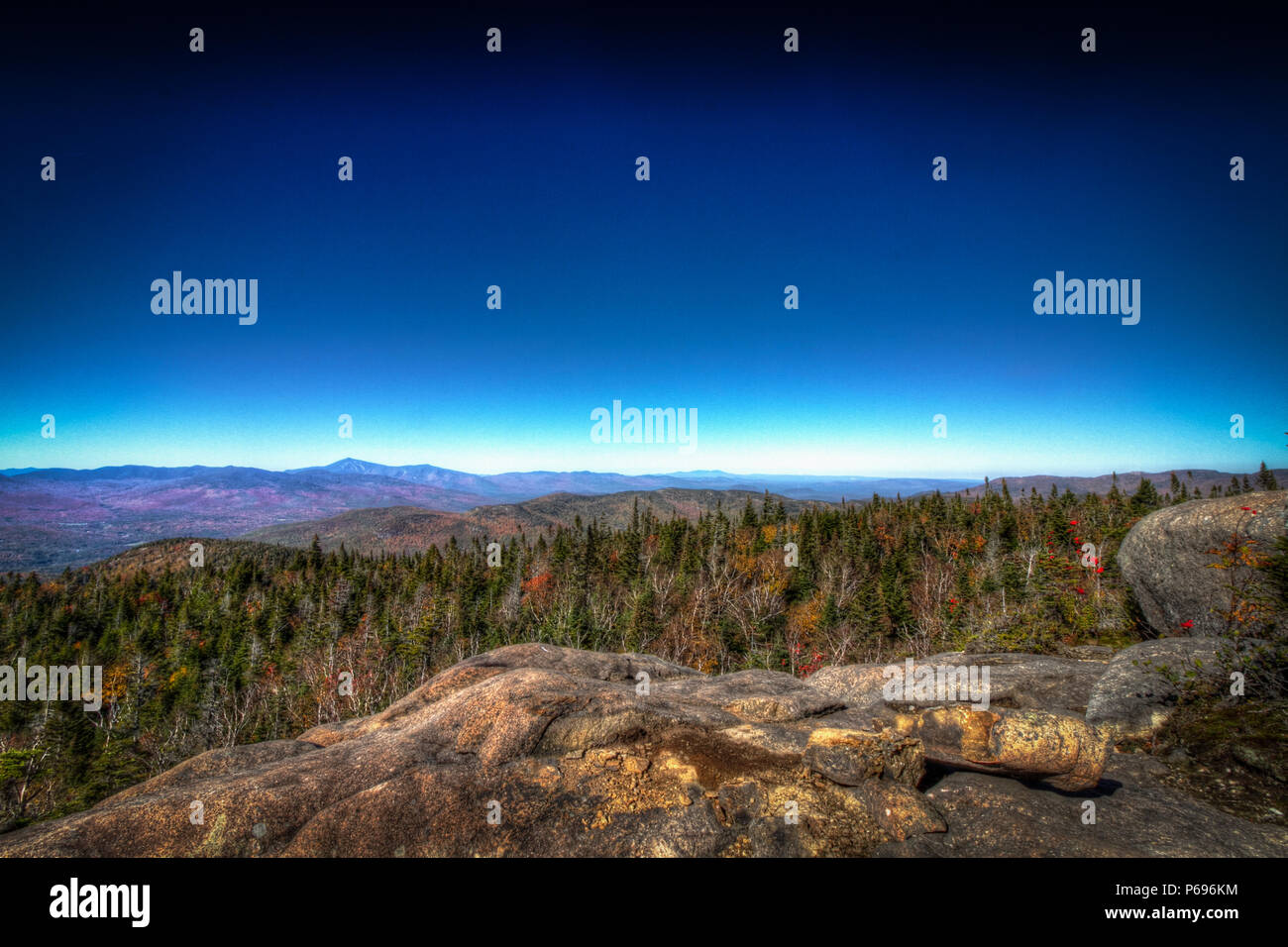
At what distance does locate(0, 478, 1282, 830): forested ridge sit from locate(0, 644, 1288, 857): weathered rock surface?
505 inches

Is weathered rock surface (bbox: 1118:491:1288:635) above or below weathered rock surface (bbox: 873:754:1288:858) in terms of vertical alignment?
above

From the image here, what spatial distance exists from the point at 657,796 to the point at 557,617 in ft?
162

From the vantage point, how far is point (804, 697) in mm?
11000

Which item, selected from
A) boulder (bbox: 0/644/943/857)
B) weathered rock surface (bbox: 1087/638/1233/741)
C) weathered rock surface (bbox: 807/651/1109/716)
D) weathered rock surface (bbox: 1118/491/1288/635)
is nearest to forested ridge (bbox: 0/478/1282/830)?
weathered rock surface (bbox: 1118/491/1288/635)

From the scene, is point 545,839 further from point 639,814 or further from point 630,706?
point 630,706

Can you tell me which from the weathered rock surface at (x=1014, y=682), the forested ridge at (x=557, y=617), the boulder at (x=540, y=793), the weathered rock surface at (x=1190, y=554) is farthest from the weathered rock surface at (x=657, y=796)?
the forested ridge at (x=557, y=617)

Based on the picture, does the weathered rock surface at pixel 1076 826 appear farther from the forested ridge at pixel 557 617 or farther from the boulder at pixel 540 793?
the forested ridge at pixel 557 617

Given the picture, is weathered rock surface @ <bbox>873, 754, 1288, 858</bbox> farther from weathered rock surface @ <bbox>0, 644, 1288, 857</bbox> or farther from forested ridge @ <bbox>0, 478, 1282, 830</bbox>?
forested ridge @ <bbox>0, 478, 1282, 830</bbox>

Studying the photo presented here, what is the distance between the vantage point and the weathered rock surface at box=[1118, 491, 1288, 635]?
42.2ft

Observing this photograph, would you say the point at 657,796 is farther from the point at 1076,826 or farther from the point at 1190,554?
the point at 1190,554

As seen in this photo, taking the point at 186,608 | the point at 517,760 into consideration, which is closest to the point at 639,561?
the point at 186,608

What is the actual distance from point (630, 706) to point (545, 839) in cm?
283

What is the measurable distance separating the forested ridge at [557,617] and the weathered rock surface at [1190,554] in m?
2.20

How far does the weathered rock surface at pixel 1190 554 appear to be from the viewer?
42.2 ft
